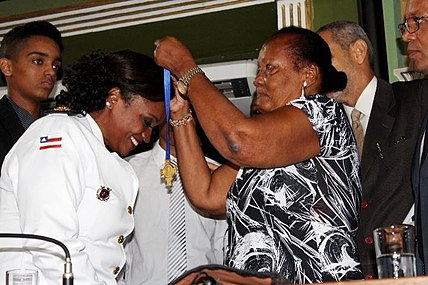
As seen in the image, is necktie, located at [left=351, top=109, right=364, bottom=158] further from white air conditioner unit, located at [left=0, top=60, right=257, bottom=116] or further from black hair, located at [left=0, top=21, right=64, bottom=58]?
black hair, located at [left=0, top=21, right=64, bottom=58]

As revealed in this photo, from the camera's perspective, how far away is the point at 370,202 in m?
3.43

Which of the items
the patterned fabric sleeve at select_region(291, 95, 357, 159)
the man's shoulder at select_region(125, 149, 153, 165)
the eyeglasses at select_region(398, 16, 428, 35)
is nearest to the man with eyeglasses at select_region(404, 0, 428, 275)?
the eyeglasses at select_region(398, 16, 428, 35)

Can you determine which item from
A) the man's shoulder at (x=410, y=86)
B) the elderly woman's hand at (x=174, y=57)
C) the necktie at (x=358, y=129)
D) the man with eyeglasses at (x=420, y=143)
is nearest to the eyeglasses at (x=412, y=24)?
the man with eyeglasses at (x=420, y=143)

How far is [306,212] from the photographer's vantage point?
2.74m

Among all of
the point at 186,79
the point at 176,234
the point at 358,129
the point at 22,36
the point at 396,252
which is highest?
the point at 22,36

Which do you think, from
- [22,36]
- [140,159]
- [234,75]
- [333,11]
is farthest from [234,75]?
[140,159]

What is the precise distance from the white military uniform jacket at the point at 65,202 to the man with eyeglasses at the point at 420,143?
0.91 meters

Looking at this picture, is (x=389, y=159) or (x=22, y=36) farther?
(x=22, y=36)

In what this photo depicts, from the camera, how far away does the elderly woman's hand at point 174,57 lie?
9.89 ft

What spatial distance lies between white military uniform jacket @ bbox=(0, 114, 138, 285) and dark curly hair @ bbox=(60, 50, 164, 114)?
4.4 inches

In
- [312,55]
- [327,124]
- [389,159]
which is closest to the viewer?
[327,124]

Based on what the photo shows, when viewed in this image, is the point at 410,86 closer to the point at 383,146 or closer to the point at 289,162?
the point at 383,146

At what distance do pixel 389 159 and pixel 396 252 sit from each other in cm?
137

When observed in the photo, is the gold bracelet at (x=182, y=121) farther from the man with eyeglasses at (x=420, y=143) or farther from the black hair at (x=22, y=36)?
the black hair at (x=22, y=36)
